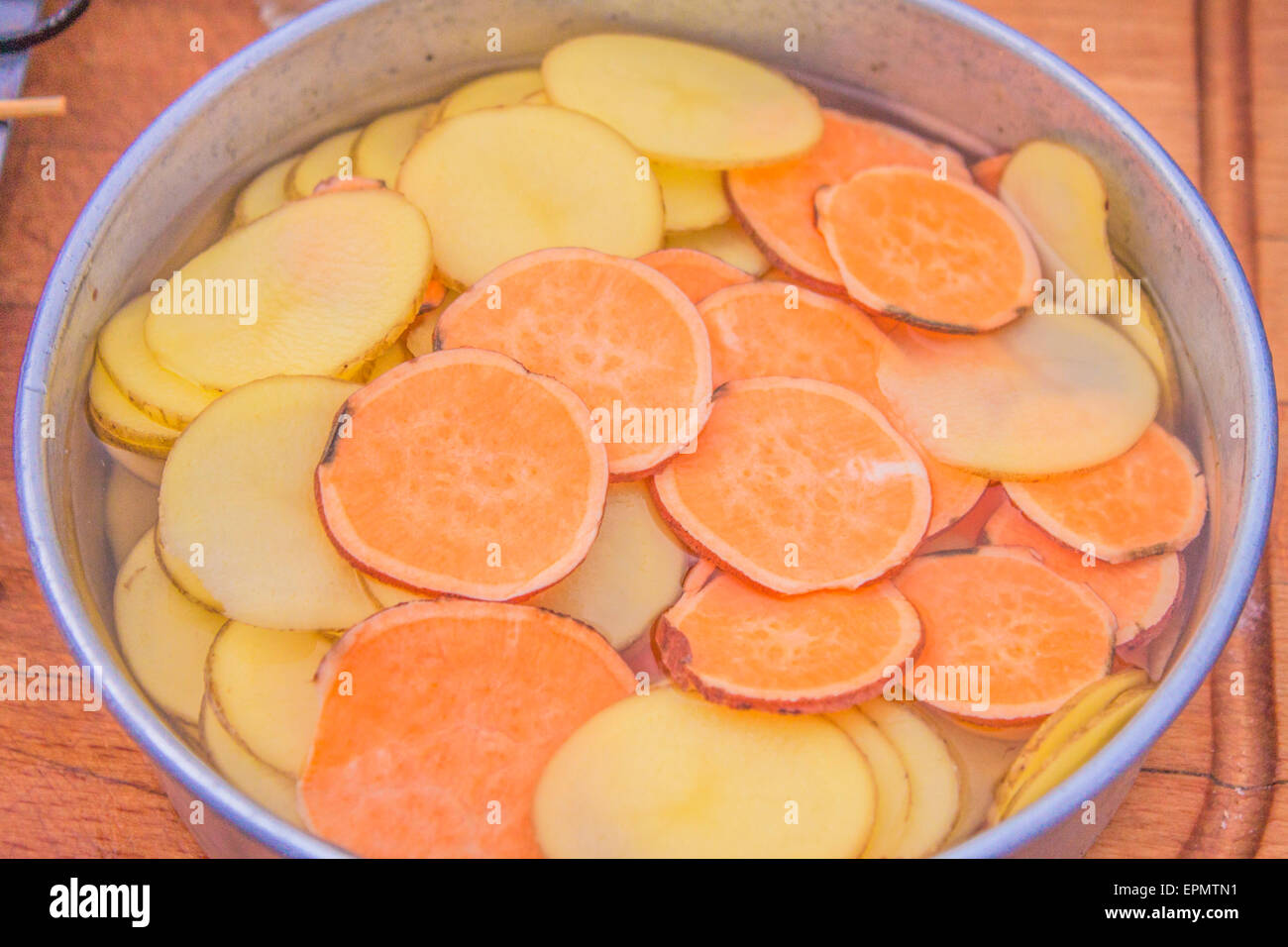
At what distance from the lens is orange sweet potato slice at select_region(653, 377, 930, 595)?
100 cm

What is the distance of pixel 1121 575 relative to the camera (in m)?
1.06

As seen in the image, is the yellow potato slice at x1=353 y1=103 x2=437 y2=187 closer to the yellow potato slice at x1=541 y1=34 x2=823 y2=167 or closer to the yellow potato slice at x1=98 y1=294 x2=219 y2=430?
the yellow potato slice at x1=541 y1=34 x2=823 y2=167

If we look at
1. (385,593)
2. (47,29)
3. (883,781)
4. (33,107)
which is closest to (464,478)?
(385,593)

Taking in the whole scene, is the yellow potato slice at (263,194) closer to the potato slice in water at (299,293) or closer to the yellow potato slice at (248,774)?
the potato slice in water at (299,293)

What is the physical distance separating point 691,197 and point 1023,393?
399 millimetres

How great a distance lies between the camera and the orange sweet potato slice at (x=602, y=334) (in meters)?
1.04

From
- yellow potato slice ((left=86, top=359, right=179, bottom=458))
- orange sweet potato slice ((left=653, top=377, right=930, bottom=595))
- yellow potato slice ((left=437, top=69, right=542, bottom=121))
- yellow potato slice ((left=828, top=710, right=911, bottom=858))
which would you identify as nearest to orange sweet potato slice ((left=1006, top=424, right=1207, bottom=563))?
orange sweet potato slice ((left=653, top=377, right=930, bottom=595))

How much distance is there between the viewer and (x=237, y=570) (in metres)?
0.95

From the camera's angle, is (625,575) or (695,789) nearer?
(695,789)

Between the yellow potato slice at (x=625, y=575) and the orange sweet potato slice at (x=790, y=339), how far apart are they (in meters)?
0.15

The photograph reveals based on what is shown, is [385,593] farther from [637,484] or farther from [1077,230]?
[1077,230]

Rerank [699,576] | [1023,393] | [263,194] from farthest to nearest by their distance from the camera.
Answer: [263,194] < [1023,393] < [699,576]

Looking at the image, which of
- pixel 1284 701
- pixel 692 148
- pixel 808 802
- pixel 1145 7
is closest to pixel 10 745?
pixel 808 802

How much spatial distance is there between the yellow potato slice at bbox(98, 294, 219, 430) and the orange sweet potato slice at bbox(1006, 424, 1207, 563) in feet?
2.52
